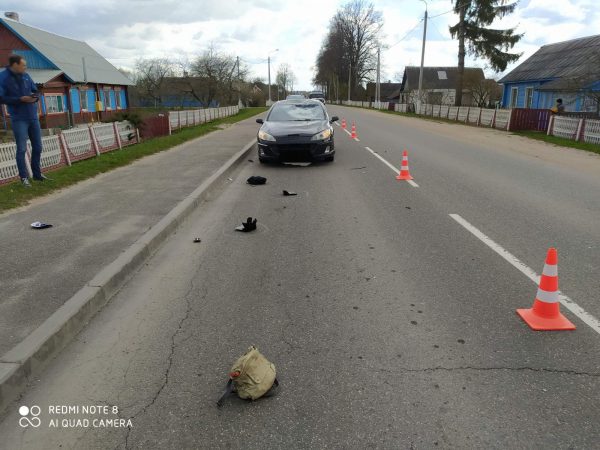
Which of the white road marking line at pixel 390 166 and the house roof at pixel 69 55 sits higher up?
the house roof at pixel 69 55

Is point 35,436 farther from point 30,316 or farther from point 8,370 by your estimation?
point 30,316

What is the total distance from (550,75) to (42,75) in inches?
1325

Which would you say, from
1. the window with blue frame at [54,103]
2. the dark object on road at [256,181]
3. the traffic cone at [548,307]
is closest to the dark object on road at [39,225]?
the dark object on road at [256,181]

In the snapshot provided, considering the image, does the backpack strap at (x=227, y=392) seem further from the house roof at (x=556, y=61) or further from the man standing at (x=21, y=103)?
the house roof at (x=556, y=61)

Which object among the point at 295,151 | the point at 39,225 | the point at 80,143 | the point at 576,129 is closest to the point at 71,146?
the point at 80,143

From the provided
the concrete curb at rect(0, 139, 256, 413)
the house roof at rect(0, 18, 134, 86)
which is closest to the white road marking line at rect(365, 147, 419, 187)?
the concrete curb at rect(0, 139, 256, 413)

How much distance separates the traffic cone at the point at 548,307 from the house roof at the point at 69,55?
3535 cm

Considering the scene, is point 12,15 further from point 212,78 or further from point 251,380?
point 251,380

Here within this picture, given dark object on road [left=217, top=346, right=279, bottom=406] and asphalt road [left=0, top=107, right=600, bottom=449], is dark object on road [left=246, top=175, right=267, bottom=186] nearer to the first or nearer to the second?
asphalt road [left=0, top=107, right=600, bottom=449]

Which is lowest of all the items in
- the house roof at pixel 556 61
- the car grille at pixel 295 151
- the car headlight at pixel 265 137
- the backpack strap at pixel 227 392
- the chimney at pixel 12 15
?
the backpack strap at pixel 227 392

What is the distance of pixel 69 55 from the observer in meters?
38.4

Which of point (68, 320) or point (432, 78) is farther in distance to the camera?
point (432, 78)

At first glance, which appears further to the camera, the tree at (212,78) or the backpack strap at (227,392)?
the tree at (212,78)

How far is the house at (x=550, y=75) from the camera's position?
28.9 meters
